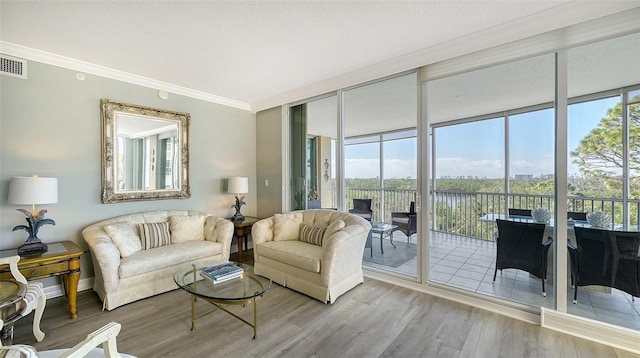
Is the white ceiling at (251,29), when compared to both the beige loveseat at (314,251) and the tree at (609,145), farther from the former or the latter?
the beige loveseat at (314,251)

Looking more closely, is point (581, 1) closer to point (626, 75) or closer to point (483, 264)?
point (626, 75)

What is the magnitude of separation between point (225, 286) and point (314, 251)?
3.53ft

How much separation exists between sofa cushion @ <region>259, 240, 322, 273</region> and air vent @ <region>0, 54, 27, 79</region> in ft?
10.7

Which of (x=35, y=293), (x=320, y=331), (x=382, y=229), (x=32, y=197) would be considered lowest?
(x=320, y=331)

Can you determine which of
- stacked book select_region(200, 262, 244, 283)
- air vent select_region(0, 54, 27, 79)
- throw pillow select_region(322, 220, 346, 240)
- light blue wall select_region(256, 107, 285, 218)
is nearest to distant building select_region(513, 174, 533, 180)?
throw pillow select_region(322, 220, 346, 240)

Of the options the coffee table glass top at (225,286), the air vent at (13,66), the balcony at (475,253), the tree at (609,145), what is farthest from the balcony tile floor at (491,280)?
the air vent at (13,66)

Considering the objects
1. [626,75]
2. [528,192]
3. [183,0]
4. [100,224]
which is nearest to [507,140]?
[528,192]

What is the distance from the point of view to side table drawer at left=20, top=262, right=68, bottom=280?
7.69 ft

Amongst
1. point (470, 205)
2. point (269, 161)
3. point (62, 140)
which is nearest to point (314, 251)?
point (470, 205)

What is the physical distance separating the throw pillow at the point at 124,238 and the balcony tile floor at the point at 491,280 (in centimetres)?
296

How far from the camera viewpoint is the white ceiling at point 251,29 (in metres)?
2.17

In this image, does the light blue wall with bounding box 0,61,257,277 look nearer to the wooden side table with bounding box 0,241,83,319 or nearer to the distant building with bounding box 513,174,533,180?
the wooden side table with bounding box 0,241,83,319

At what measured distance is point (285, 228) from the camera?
371 cm

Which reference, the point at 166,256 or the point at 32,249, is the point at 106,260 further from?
the point at 32,249
